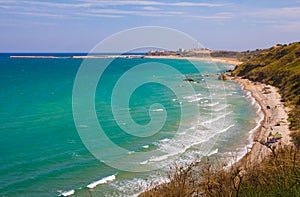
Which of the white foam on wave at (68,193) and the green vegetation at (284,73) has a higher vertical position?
the green vegetation at (284,73)

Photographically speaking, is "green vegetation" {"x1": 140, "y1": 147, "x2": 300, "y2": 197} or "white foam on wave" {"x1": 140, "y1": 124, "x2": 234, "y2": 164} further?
"white foam on wave" {"x1": 140, "y1": 124, "x2": 234, "y2": 164}

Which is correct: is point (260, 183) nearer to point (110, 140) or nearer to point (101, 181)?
point (101, 181)

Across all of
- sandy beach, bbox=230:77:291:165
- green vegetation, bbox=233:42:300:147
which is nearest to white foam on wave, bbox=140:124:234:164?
sandy beach, bbox=230:77:291:165

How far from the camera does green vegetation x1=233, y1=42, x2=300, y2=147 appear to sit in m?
47.4

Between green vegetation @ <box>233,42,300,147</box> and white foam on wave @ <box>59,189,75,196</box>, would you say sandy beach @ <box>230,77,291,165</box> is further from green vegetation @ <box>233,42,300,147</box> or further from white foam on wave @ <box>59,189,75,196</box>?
white foam on wave @ <box>59,189,75,196</box>

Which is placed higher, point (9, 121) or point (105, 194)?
point (9, 121)

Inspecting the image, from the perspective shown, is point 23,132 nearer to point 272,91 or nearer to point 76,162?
point 76,162

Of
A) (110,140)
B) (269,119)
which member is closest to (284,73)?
(269,119)

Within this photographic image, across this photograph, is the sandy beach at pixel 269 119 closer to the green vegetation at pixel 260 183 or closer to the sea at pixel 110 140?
the sea at pixel 110 140

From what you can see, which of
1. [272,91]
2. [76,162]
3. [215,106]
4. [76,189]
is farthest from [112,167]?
[272,91]

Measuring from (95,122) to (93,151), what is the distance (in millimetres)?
10728

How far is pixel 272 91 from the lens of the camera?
2404 inches

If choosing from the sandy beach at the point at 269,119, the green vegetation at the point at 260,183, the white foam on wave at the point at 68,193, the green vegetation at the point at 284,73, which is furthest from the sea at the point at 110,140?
the green vegetation at the point at 284,73

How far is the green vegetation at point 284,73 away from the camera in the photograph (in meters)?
47.4
